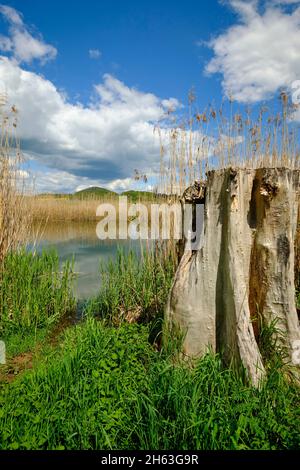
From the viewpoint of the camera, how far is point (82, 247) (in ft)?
34.7

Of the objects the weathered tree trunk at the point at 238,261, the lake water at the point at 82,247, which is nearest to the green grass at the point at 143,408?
the weathered tree trunk at the point at 238,261

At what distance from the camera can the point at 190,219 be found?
2551mm

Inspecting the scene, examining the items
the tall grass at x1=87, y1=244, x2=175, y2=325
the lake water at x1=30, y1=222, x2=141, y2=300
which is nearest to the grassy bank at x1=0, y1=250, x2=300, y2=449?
the tall grass at x1=87, y1=244, x2=175, y2=325

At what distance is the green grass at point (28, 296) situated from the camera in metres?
3.36

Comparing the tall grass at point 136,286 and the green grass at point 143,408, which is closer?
the green grass at point 143,408

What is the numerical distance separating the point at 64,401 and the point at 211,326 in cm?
116

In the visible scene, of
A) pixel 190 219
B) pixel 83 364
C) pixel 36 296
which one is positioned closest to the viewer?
pixel 83 364

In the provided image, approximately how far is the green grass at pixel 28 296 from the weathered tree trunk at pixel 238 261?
1967mm

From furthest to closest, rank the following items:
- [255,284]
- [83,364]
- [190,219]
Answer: [190,219], [255,284], [83,364]

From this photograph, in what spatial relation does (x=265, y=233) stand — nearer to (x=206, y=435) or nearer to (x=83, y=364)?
(x=206, y=435)

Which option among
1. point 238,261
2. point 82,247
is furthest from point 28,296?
point 82,247

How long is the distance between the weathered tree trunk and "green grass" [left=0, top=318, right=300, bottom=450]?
0.28 meters

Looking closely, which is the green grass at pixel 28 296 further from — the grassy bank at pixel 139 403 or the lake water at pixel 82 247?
the grassy bank at pixel 139 403
